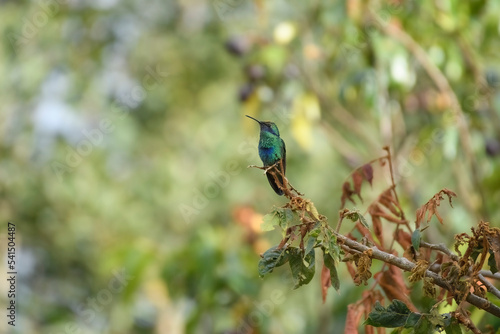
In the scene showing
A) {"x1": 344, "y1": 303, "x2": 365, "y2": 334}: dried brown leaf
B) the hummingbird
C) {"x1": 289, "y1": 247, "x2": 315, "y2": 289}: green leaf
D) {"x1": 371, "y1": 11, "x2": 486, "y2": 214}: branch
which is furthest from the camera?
{"x1": 371, "y1": 11, "x2": 486, "y2": 214}: branch

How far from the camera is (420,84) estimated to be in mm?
6242

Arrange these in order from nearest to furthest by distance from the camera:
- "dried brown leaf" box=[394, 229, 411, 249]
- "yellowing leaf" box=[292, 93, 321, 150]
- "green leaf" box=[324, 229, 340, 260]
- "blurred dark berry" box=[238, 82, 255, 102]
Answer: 1. "green leaf" box=[324, 229, 340, 260]
2. "dried brown leaf" box=[394, 229, 411, 249]
3. "yellowing leaf" box=[292, 93, 321, 150]
4. "blurred dark berry" box=[238, 82, 255, 102]

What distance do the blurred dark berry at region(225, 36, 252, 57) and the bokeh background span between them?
0.02 meters

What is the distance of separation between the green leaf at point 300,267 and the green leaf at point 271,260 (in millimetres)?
21

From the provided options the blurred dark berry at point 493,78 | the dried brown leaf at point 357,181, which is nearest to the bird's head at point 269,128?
the dried brown leaf at point 357,181

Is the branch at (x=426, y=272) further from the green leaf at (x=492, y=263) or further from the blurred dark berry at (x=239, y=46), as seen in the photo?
the blurred dark berry at (x=239, y=46)

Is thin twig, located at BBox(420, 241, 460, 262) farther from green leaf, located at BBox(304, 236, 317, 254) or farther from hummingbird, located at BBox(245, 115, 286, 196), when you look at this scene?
hummingbird, located at BBox(245, 115, 286, 196)

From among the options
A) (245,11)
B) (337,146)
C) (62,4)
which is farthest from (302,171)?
(337,146)

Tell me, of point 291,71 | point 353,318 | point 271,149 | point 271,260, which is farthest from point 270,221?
point 291,71

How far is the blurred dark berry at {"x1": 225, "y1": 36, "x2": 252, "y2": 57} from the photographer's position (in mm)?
6320

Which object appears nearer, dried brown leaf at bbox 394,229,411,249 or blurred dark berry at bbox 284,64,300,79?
dried brown leaf at bbox 394,229,411,249

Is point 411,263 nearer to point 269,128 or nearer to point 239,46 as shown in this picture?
point 269,128

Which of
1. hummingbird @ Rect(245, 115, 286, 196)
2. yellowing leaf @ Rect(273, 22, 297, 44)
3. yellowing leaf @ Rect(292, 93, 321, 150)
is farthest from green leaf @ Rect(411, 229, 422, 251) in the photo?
yellowing leaf @ Rect(273, 22, 297, 44)

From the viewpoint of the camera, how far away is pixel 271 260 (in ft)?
6.59
